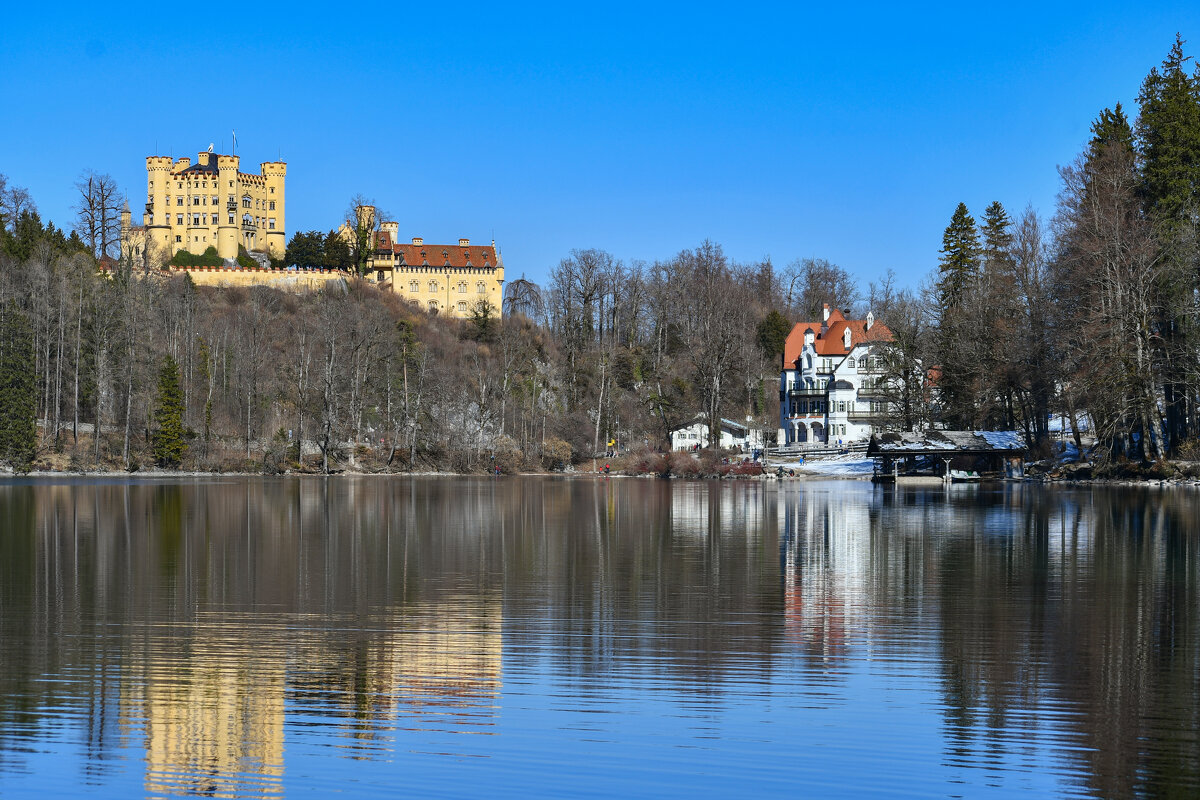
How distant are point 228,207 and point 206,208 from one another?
2238mm

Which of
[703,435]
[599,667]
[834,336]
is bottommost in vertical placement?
[599,667]

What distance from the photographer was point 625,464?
3130 inches

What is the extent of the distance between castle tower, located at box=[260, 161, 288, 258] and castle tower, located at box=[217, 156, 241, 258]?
12.9 feet

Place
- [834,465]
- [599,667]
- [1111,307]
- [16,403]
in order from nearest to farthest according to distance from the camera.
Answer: [599,667]
[1111,307]
[16,403]
[834,465]

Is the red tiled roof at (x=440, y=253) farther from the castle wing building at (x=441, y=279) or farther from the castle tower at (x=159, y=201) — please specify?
the castle tower at (x=159, y=201)

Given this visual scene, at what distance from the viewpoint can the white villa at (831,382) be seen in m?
83.6

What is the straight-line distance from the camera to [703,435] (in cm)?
8762

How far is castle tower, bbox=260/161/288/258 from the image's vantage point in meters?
123

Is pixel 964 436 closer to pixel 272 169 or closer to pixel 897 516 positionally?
pixel 897 516

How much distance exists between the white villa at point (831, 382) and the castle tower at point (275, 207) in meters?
60.9

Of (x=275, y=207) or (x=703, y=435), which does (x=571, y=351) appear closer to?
(x=703, y=435)

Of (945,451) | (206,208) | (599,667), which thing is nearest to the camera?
(599,667)

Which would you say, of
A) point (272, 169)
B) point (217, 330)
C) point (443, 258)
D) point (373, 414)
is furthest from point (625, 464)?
point (272, 169)

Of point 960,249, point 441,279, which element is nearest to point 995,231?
point 960,249
